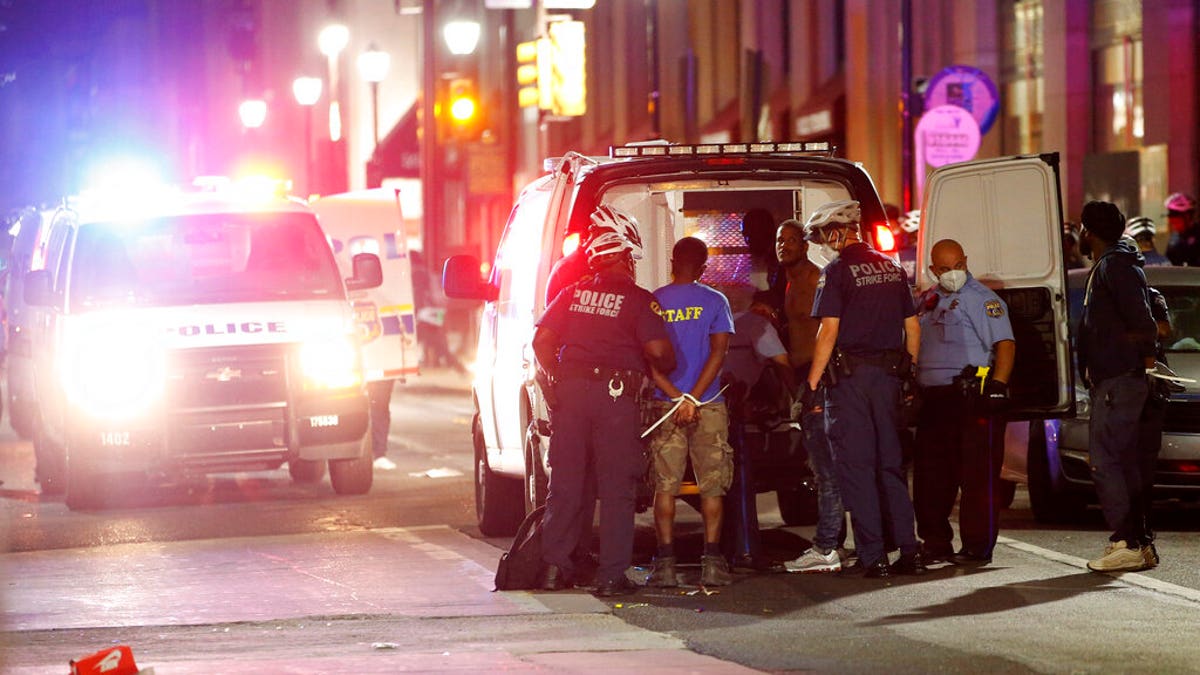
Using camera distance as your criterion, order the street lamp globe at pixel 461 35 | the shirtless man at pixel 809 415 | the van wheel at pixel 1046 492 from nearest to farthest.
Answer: the shirtless man at pixel 809 415 → the van wheel at pixel 1046 492 → the street lamp globe at pixel 461 35

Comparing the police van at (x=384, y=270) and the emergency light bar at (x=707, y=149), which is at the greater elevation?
the emergency light bar at (x=707, y=149)

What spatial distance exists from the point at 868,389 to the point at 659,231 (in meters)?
2.05

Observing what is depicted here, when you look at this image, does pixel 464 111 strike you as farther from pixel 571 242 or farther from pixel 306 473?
pixel 571 242

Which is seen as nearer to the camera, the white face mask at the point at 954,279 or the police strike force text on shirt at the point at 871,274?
the police strike force text on shirt at the point at 871,274

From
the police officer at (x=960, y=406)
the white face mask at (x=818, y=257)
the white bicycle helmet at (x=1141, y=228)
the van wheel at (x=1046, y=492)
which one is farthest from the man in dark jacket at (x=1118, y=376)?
the white bicycle helmet at (x=1141, y=228)

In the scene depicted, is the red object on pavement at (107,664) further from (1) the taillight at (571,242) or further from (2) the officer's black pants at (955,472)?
(2) the officer's black pants at (955,472)

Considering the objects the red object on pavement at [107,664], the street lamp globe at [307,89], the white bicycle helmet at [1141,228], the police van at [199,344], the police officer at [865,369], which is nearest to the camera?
the red object on pavement at [107,664]

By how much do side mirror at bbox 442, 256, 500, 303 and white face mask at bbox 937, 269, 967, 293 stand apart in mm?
3018

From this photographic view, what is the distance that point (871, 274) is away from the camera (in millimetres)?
11172


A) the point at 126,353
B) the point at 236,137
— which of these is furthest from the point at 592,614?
the point at 236,137

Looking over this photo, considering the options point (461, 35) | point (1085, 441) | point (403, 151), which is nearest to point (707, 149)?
point (1085, 441)

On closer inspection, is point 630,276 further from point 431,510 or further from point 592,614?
point 431,510

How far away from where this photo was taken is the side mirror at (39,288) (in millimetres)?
16922

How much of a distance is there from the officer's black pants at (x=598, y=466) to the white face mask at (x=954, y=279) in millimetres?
1854
